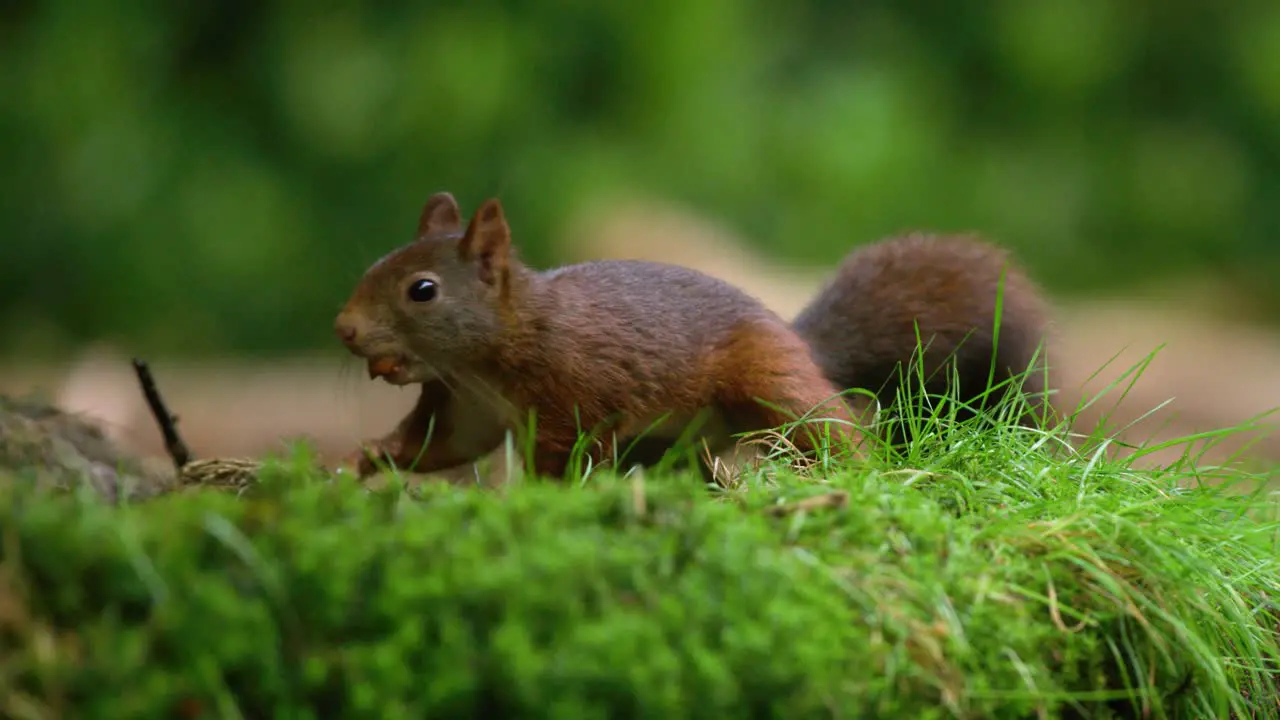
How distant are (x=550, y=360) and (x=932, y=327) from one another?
3.07 feet

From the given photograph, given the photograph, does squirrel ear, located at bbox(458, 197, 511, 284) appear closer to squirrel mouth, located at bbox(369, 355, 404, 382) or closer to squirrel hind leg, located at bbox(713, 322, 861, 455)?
squirrel mouth, located at bbox(369, 355, 404, 382)

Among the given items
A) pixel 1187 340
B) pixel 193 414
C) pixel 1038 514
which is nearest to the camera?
pixel 1038 514

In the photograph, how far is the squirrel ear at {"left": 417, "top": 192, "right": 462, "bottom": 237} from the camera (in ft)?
9.95

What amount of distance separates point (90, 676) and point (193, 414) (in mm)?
4987

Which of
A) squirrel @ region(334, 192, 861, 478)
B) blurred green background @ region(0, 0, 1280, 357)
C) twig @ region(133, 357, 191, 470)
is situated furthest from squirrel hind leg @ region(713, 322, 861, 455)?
blurred green background @ region(0, 0, 1280, 357)

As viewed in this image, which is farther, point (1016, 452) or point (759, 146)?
point (759, 146)

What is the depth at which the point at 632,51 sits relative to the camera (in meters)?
7.77

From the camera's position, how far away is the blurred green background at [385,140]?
7605 millimetres

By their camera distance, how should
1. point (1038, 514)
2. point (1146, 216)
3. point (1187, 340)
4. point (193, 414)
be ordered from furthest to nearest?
point (1146, 216)
point (1187, 340)
point (193, 414)
point (1038, 514)

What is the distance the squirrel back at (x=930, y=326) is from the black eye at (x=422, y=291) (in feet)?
2.96

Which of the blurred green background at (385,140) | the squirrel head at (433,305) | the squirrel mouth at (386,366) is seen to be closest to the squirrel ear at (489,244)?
the squirrel head at (433,305)

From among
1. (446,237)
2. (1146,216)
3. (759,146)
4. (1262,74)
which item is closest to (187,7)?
(759,146)

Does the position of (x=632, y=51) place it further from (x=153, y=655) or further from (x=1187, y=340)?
(x=153, y=655)

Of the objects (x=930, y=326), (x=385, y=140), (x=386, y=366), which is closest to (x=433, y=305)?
(x=386, y=366)
